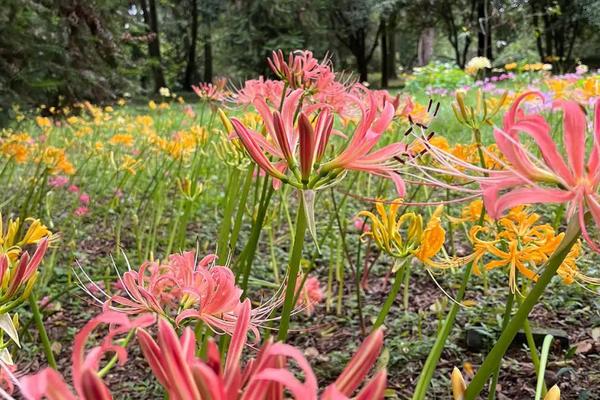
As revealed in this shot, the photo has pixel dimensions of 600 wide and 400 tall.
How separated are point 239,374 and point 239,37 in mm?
16516

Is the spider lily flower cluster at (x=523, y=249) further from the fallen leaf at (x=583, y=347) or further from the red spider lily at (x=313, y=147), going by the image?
the fallen leaf at (x=583, y=347)

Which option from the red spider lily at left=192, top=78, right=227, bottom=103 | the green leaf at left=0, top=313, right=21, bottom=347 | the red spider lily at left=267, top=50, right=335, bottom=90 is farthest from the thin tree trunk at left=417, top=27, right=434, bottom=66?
the green leaf at left=0, top=313, right=21, bottom=347

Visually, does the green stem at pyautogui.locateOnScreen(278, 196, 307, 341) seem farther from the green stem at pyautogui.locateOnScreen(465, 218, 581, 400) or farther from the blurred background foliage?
the blurred background foliage

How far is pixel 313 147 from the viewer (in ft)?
2.33

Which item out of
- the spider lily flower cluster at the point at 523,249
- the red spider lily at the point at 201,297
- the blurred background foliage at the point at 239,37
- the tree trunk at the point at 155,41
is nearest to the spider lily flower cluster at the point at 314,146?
the red spider lily at the point at 201,297

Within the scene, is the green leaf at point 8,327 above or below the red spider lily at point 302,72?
below

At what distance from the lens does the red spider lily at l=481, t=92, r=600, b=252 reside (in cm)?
52

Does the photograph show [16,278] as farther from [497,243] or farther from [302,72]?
[497,243]

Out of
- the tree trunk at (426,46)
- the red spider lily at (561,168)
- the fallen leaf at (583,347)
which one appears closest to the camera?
the red spider lily at (561,168)

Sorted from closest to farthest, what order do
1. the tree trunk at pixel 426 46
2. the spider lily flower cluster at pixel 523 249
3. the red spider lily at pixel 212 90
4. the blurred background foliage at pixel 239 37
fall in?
the spider lily flower cluster at pixel 523 249 → the red spider lily at pixel 212 90 → the blurred background foliage at pixel 239 37 → the tree trunk at pixel 426 46

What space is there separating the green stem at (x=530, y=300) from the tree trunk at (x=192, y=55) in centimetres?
1984

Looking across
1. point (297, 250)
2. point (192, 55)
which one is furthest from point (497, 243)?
point (192, 55)

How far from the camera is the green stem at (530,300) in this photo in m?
0.52

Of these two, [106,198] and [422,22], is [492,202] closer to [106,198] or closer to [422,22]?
[106,198]
